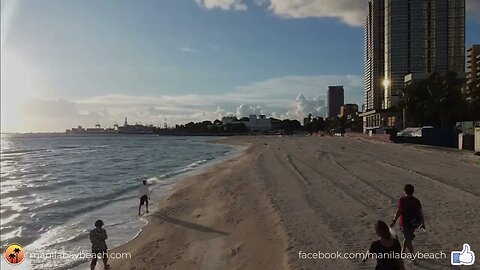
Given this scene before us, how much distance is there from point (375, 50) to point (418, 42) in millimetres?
23091

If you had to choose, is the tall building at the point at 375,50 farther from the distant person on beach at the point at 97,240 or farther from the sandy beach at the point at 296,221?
the distant person on beach at the point at 97,240

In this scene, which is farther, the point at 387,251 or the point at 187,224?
the point at 187,224

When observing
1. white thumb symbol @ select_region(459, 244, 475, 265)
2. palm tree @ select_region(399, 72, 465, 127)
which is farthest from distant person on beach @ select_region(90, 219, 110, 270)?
palm tree @ select_region(399, 72, 465, 127)

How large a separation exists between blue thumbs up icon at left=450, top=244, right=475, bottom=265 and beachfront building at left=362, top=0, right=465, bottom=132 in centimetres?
10269

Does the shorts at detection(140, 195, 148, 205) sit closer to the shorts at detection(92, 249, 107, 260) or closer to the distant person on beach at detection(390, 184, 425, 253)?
the shorts at detection(92, 249, 107, 260)

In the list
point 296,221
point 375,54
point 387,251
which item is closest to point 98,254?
point 296,221

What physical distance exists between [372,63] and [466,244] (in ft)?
469

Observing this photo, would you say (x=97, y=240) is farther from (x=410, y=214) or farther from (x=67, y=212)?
(x=67, y=212)

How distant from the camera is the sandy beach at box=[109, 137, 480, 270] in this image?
957cm

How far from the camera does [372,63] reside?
144625 mm

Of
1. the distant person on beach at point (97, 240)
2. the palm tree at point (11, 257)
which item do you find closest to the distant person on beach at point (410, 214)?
the distant person on beach at point (97, 240)

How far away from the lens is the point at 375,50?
461ft

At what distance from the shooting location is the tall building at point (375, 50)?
449 feet

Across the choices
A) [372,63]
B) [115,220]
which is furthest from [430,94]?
[372,63]
